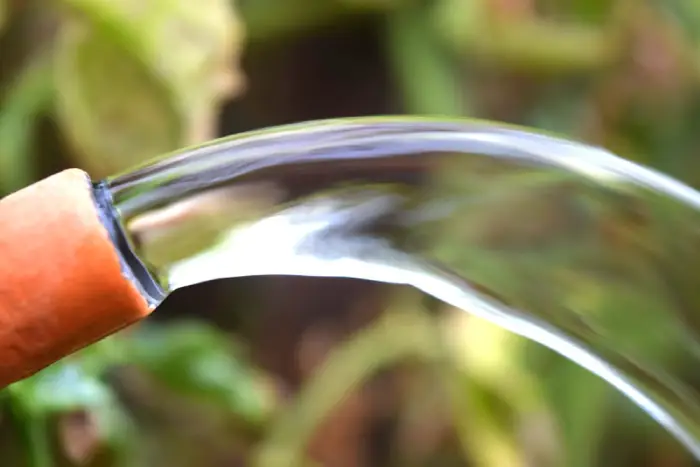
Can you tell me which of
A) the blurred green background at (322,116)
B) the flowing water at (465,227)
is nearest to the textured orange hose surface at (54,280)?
the flowing water at (465,227)

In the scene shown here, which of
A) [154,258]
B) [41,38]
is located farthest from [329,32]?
[154,258]

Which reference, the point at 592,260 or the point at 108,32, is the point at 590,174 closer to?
the point at 592,260

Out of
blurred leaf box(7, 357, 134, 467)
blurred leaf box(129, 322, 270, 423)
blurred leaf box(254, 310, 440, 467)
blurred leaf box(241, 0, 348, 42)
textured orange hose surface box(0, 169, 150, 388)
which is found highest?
blurred leaf box(241, 0, 348, 42)

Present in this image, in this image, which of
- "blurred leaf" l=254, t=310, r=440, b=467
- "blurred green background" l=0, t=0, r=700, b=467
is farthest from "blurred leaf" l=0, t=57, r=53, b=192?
"blurred leaf" l=254, t=310, r=440, b=467

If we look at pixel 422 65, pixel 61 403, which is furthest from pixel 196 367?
pixel 422 65

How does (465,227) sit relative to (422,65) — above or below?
below

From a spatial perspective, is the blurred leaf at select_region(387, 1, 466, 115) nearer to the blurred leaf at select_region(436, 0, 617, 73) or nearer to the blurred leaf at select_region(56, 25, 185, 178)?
the blurred leaf at select_region(436, 0, 617, 73)

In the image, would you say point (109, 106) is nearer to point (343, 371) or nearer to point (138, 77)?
point (138, 77)
